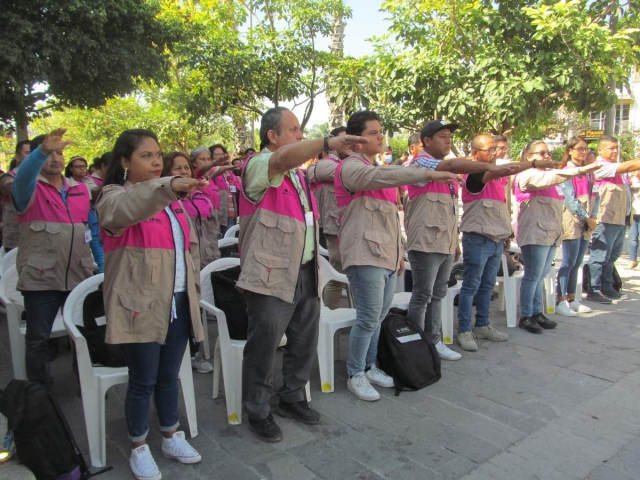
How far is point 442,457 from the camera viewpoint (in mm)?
2664

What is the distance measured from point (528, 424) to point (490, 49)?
4.58m

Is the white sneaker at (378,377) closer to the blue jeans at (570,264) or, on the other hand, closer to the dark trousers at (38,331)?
the dark trousers at (38,331)

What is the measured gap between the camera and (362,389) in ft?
11.1

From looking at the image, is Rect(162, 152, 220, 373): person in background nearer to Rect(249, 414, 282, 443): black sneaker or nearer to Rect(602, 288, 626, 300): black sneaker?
Rect(249, 414, 282, 443): black sneaker

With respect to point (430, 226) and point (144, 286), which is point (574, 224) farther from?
point (144, 286)

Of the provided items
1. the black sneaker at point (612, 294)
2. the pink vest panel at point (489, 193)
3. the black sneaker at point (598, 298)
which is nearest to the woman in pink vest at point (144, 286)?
the pink vest panel at point (489, 193)

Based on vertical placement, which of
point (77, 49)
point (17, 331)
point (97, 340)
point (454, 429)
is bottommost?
point (454, 429)

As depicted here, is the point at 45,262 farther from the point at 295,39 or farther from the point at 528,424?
the point at 295,39

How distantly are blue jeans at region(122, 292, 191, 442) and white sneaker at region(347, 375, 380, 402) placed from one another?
1271 mm

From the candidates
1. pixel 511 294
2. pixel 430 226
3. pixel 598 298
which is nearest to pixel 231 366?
pixel 430 226

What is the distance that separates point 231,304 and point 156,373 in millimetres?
887

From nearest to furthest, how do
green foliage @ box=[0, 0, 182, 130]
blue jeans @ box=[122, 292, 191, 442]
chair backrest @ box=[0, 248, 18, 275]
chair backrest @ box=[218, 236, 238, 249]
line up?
blue jeans @ box=[122, 292, 191, 442] → chair backrest @ box=[0, 248, 18, 275] → chair backrest @ box=[218, 236, 238, 249] → green foliage @ box=[0, 0, 182, 130]

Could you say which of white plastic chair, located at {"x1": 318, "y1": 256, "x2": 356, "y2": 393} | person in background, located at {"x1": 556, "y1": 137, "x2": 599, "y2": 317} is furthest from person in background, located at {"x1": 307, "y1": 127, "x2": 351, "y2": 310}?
person in background, located at {"x1": 556, "y1": 137, "x2": 599, "y2": 317}

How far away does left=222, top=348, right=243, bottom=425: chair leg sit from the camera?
9.96ft
